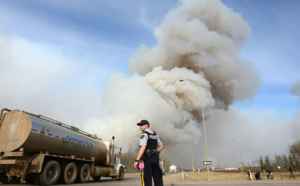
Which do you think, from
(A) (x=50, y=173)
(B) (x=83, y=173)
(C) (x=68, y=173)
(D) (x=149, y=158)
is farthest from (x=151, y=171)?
(B) (x=83, y=173)

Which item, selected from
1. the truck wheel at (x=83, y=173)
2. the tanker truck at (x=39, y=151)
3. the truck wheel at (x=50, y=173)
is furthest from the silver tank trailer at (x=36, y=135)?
the truck wheel at (x=83, y=173)

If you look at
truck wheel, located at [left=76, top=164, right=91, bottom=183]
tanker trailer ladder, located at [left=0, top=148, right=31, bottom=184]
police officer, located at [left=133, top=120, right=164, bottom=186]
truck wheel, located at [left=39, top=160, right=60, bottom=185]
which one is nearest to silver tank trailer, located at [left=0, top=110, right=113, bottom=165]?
tanker trailer ladder, located at [left=0, top=148, right=31, bottom=184]

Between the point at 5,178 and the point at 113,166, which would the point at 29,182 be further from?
the point at 113,166

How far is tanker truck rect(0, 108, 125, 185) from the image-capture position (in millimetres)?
8836

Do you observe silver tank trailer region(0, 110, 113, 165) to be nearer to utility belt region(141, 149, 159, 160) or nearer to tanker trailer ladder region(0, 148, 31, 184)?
tanker trailer ladder region(0, 148, 31, 184)

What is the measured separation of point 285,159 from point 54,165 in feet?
242

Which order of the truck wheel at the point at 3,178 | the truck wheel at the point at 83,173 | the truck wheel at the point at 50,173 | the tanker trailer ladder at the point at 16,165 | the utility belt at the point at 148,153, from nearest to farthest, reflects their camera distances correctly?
the utility belt at the point at 148,153 → the tanker trailer ladder at the point at 16,165 → the truck wheel at the point at 50,173 → the truck wheel at the point at 3,178 → the truck wheel at the point at 83,173

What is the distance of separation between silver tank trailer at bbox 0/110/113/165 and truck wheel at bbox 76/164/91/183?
87 centimetres

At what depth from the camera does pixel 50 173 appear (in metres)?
9.96

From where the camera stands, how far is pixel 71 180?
11.4 metres

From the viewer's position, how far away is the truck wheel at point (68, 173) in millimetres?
10828

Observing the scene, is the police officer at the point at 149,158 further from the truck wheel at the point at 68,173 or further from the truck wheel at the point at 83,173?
the truck wheel at the point at 83,173

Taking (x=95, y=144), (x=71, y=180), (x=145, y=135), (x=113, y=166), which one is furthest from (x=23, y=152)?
(x=113, y=166)

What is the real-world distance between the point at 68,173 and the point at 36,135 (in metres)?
3.30
